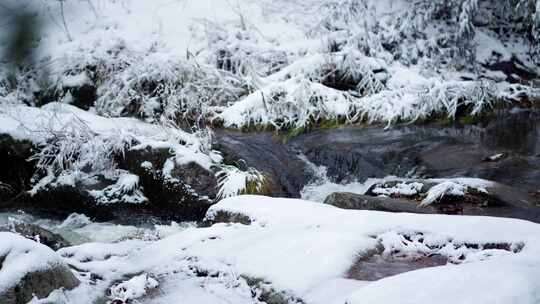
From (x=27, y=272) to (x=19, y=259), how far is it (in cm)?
11

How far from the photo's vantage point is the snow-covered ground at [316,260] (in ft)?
6.79

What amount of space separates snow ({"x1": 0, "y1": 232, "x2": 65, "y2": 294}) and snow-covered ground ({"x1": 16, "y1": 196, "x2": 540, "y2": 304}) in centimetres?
Result: 19

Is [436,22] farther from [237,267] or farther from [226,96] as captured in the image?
[237,267]

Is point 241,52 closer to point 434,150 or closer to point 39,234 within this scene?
point 434,150

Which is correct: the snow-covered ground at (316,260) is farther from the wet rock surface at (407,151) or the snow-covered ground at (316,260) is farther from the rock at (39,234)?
the wet rock surface at (407,151)

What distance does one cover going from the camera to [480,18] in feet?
33.0

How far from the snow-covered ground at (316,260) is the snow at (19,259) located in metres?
0.19

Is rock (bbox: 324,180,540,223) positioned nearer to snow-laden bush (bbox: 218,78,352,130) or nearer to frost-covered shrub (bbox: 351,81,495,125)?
frost-covered shrub (bbox: 351,81,495,125)

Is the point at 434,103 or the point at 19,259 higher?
the point at 19,259

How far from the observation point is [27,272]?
2562mm

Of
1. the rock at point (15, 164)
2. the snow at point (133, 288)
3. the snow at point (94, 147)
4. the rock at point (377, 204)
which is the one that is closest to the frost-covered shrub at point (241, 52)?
the snow at point (94, 147)

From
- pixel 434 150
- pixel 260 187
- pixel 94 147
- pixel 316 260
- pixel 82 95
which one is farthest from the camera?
pixel 82 95

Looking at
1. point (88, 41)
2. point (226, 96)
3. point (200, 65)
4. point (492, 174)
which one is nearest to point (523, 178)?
point (492, 174)

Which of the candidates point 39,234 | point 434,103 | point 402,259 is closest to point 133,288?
point 39,234
